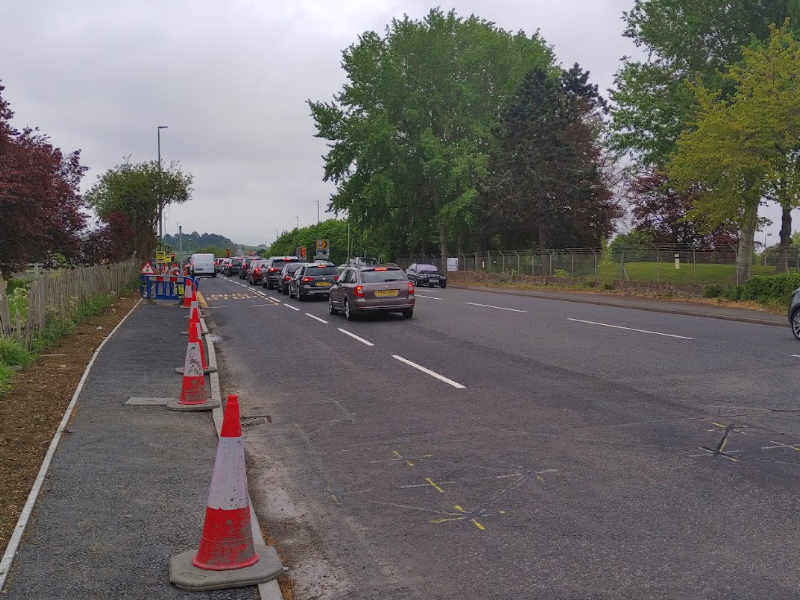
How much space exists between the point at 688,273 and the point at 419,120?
30.7 metres

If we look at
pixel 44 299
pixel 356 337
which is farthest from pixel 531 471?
pixel 44 299

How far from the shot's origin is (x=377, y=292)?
2038 cm

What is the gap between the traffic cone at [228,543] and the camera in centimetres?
405

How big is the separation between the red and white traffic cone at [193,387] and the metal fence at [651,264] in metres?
25.1

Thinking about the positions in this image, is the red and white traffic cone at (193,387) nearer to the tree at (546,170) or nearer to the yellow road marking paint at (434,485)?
the yellow road marking paint at (434,485)

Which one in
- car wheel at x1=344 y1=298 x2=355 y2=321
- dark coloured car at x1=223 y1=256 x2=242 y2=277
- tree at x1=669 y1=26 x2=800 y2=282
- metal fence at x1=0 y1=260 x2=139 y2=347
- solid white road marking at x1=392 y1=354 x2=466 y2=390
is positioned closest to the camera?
solid white road marking at x1=392 y1=354 x2=466 y2=390

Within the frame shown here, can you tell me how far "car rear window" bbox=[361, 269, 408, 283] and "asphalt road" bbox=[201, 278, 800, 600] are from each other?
774cm

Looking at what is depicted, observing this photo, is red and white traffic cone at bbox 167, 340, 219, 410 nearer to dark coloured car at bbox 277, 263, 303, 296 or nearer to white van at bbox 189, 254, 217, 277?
dark coloured car at bbox 277, 263, 303, 296

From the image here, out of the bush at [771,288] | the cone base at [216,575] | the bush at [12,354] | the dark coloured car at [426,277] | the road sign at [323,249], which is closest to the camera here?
the cone base at [216,575]

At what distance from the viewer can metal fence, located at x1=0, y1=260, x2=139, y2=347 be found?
12188mm

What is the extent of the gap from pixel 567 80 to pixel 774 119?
34141mm

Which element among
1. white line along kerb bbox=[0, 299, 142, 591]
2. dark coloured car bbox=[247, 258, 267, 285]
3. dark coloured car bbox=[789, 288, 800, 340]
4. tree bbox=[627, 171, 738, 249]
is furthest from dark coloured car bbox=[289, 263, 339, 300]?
tree bbox=[627, 171, 738, 249]

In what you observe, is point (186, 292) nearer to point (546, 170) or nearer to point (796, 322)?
point (796, 322)

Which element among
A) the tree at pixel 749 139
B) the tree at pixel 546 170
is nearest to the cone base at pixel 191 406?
the tree at pixel 749 139
